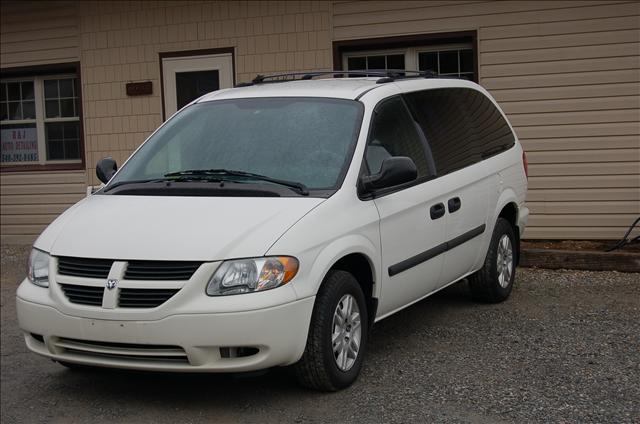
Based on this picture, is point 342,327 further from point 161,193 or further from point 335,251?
point 161,193

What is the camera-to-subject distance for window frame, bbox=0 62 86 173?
1234cm

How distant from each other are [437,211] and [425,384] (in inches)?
51.1

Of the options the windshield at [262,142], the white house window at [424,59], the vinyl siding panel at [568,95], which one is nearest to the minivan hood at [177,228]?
the windshield at [262,142]

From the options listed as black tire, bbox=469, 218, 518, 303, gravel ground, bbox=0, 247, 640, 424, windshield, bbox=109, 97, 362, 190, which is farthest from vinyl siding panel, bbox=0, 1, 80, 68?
black tire, bbox=469, 218, 518, 303

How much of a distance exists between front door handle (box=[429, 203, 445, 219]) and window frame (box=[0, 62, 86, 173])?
284 inches

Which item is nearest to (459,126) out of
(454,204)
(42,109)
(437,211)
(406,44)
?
(454,204)

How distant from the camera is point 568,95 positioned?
9852 millimetres

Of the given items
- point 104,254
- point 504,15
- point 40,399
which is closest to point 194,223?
point 104,254

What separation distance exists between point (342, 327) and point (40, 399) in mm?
1921

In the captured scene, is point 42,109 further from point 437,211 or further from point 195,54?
point 437,211

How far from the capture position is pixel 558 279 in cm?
861

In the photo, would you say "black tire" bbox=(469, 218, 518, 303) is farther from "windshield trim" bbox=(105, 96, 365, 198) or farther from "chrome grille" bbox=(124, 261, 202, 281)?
"chrome grille" bbox=(124, 261, 202, 281)

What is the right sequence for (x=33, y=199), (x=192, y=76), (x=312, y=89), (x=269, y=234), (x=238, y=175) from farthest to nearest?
(x=33, y=199), (x=192, y=76), (x=312, y=89), (x=238, y=175), (x=269, y=234)

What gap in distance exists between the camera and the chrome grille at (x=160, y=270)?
4750 mm
